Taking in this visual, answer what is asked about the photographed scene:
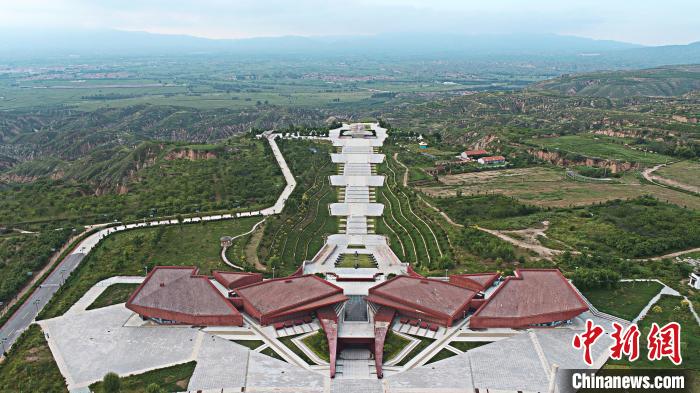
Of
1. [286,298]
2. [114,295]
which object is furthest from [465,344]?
[114,295]

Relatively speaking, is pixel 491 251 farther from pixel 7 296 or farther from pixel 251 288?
pixel 7 296

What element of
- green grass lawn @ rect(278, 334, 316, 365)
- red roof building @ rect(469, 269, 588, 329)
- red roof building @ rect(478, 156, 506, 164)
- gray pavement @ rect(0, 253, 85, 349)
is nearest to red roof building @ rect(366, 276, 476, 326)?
red roof building @ rect(469, 269, 588, 329)

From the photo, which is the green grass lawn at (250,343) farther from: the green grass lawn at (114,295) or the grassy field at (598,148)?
the grassy field at (598,148)

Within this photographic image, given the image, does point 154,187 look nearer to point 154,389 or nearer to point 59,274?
point 59,274

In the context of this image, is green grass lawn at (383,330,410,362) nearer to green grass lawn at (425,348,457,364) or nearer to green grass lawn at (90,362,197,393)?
green grass lawn at (425,348,457,364)

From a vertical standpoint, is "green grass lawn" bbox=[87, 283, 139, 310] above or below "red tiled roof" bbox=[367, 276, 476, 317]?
below

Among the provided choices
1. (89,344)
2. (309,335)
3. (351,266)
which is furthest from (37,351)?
(351,266)
